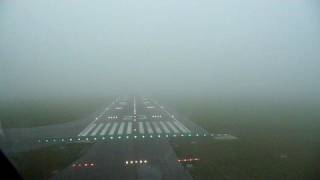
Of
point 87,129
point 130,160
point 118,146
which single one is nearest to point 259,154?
point 130,160

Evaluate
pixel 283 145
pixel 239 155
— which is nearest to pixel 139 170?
pixel 239 155

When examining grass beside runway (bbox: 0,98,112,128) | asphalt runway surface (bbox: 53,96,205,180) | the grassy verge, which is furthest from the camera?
grass beside runway (bbox: 0,98,112,128)

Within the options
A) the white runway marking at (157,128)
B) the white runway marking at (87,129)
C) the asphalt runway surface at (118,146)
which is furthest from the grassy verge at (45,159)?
the white runway marking at (157,128)

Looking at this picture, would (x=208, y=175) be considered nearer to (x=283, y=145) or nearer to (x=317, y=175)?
(x=317, y=175)

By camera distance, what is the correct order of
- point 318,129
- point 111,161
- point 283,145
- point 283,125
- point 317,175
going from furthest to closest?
1. point 283,125
2. point 318,129
3. point 283,145
4. point 111,161
5. point 317,175

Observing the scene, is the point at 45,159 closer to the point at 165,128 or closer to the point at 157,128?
the point at 157,128

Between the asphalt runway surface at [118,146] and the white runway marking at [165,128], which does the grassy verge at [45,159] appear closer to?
the asphalt runway surface at [118,146]

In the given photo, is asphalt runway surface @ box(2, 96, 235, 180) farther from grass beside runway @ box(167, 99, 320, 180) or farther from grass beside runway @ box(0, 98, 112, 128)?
grass beside runway @ box(0, 98, 112, 128)

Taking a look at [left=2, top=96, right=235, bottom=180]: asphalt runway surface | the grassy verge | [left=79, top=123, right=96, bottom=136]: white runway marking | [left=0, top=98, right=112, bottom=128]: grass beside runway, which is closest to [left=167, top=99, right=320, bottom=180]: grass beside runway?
[left=2, top=96, right=235, bottom=180]: asphalt runway surface
